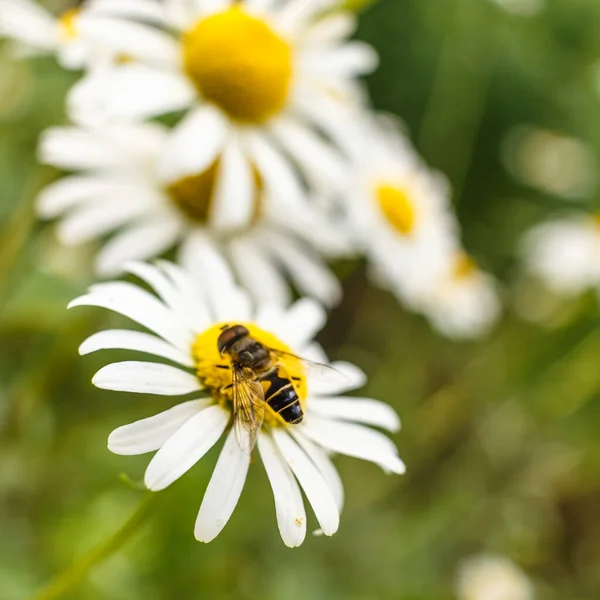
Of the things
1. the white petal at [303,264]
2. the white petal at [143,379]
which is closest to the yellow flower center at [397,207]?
the white petal at [303,264]

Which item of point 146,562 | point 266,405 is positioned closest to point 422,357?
point 146,562

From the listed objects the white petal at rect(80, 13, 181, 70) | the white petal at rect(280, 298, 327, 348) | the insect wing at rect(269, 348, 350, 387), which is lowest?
the white petal at rect(280, 298, 327, 348)

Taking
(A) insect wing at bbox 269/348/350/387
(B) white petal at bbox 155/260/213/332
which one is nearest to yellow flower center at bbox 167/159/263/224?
(B) white petal at bbox 155/260/213/332

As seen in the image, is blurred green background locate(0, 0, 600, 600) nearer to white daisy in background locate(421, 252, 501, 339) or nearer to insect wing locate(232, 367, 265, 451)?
white daisy in background locate(421, 252, 501, 339)

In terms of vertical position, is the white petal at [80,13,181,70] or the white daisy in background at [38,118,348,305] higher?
the white petal at [80,13,181,70]

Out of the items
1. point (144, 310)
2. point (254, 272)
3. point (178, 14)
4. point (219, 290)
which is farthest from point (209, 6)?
point (144, 310)

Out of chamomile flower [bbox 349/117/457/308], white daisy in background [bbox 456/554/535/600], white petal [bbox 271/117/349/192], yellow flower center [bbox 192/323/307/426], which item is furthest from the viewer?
white daisy in background [bbox 456/554/535/600]

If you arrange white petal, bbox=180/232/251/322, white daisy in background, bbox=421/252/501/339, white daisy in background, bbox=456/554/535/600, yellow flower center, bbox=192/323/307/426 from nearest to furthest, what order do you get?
yellow flower center, bbox=192/323/307/426 → white petal, bbox=180/232/251/322 → white daisy in background, bbox=456/554/535/600 → white daisy in background, bbox=421/252/501/339
